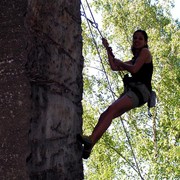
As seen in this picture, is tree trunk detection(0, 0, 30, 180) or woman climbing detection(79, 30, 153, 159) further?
woman climbing detection(79, 30, 153, 159)

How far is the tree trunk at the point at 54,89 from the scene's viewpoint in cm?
183

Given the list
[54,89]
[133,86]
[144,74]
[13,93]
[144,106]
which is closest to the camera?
[13,93]

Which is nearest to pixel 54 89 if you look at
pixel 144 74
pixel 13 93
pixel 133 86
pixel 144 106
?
pixel 13 93

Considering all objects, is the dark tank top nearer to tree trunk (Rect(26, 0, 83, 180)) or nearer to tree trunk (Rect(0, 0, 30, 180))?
tree trunk (Rect(26, 0, 83, 180))

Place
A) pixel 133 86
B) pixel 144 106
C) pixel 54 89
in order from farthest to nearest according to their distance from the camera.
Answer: pixel 144 106
pixel 133 86
pixel 54 89

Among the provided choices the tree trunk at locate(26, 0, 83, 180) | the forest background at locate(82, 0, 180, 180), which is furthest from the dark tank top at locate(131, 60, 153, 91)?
the forest background at locate(82, 0, 180, 180)

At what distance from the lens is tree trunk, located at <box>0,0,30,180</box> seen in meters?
1.69

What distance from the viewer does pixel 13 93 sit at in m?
1.77

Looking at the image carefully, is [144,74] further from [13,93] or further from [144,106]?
[144,106]

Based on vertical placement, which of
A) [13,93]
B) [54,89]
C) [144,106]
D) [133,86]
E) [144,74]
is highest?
[144,106]

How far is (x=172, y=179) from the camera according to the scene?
13.5m

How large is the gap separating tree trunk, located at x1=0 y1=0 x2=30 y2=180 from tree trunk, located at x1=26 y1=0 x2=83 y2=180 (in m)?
0.05

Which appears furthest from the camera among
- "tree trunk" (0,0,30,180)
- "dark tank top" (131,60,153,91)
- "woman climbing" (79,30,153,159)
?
"dark tank top" (131,60,153,91)

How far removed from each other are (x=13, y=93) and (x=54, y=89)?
243mm
